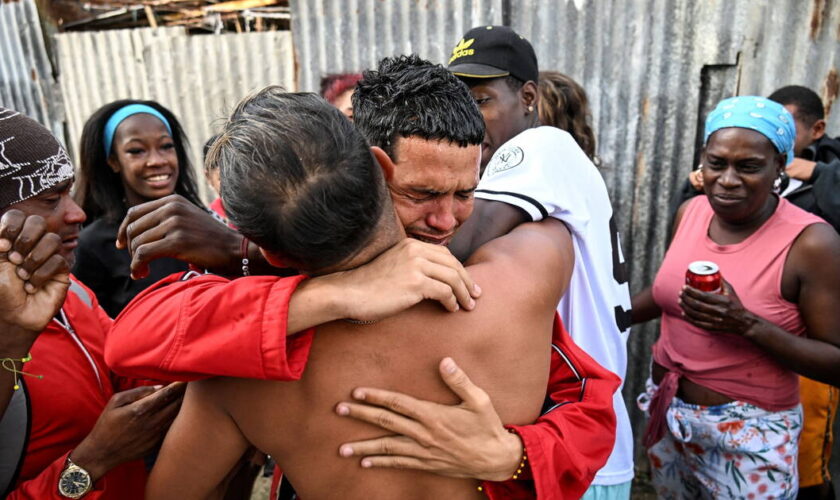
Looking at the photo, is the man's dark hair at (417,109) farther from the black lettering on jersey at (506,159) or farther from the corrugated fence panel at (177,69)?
the corrugated fence panel at (177,69)

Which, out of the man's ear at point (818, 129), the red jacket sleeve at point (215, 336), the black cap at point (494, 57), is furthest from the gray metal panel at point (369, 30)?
the red jacket sleeve at point (215, 336)

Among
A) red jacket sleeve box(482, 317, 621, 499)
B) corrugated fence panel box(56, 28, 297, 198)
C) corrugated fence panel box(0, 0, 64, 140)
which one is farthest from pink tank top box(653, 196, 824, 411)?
corrugated fence panel box(0, 0, 64, 140)

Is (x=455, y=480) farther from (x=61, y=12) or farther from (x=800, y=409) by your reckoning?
(x=61, y=12)

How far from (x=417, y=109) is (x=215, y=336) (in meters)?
0.74

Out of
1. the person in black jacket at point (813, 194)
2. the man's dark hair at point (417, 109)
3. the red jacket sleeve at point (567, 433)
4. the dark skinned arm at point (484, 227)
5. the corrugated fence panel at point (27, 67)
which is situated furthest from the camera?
the corrugated fence panel at point (27, 67)

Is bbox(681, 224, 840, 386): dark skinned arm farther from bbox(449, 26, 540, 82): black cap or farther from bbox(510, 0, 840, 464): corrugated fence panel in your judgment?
bbox(510, 0, 840, 464): corrugated fence panel

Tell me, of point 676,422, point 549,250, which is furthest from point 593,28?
point 549,250

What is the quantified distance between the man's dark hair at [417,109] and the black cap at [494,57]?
0.82m

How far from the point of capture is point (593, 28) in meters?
3.80

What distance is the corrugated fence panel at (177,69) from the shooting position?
4.72 metres

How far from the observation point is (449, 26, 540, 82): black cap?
2.39 m

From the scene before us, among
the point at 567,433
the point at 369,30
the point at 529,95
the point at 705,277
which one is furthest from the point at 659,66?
the point at 567,433

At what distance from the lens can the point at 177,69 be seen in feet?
16.1

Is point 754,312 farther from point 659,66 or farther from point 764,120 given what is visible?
point 659,66
